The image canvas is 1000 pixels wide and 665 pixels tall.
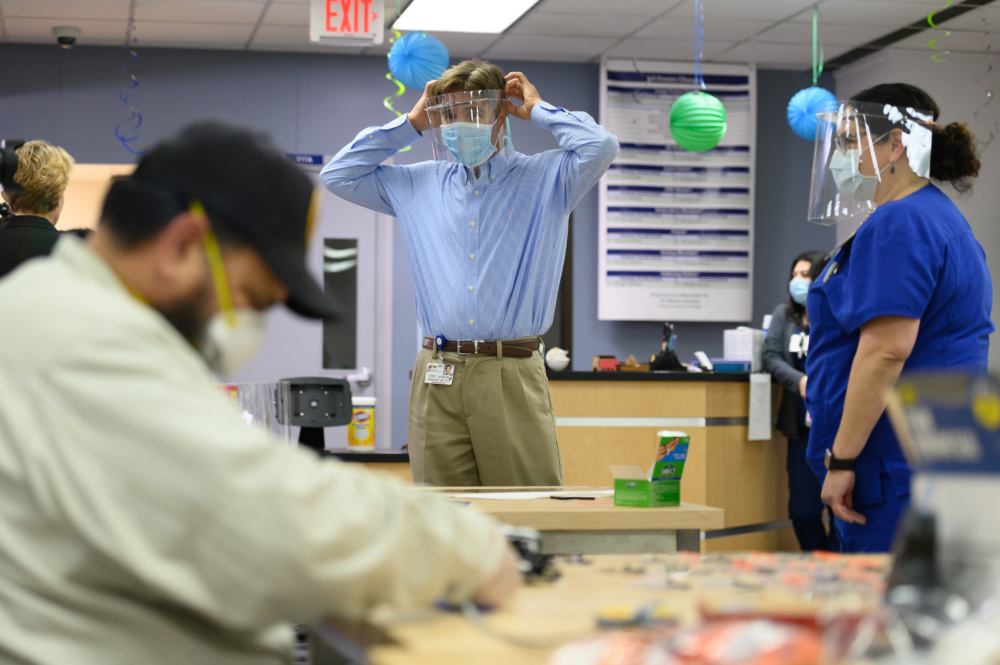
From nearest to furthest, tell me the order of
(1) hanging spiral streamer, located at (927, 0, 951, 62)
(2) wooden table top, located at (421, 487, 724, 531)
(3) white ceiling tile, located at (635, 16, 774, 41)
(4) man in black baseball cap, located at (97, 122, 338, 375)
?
(4) man in black baseball cap, located at (97, 122, 338, 375) < (2) wooden table top, located at (421, 487, 724, 531) < (1) hanging spiral streamer, located at (927, 0, 951, 62) < (3) white ceiling tile, located at (635, 16, 774, 41)

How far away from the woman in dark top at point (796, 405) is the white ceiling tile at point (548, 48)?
217 centimetres

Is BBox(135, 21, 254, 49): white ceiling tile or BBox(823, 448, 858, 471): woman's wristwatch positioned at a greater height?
BBox(135, 21, 254, 49): white ceiling tile

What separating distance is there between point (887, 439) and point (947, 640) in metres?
1.35

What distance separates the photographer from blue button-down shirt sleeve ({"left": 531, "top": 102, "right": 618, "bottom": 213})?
2740 millimetres

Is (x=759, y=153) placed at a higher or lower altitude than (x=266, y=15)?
lower

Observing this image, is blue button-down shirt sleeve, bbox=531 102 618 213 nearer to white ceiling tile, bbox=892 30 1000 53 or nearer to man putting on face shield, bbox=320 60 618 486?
man putting on face shield, bbox=320 60 618 486

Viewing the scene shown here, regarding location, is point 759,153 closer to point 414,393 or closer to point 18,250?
point 414,393

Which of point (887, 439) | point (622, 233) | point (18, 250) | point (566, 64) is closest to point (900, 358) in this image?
point (887, 439)

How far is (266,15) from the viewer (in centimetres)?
571

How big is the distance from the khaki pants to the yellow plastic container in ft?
3.67

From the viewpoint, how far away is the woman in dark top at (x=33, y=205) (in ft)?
9.18

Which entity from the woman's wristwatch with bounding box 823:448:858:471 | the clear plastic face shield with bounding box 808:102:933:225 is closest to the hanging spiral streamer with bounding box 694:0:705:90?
the clear plastic face shield with bounding box 808:102:933:225

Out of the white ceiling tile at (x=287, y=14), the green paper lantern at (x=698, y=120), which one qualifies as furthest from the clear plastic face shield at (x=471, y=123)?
the white ceiling tile at (x=287, y=14)

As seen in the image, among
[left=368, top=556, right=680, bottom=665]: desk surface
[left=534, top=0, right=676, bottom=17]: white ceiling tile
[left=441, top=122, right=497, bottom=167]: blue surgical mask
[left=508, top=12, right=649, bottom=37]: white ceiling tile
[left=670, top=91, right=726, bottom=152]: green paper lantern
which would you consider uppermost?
[left=534, top=0, right=676, bottom=17]: white ceiling tile
